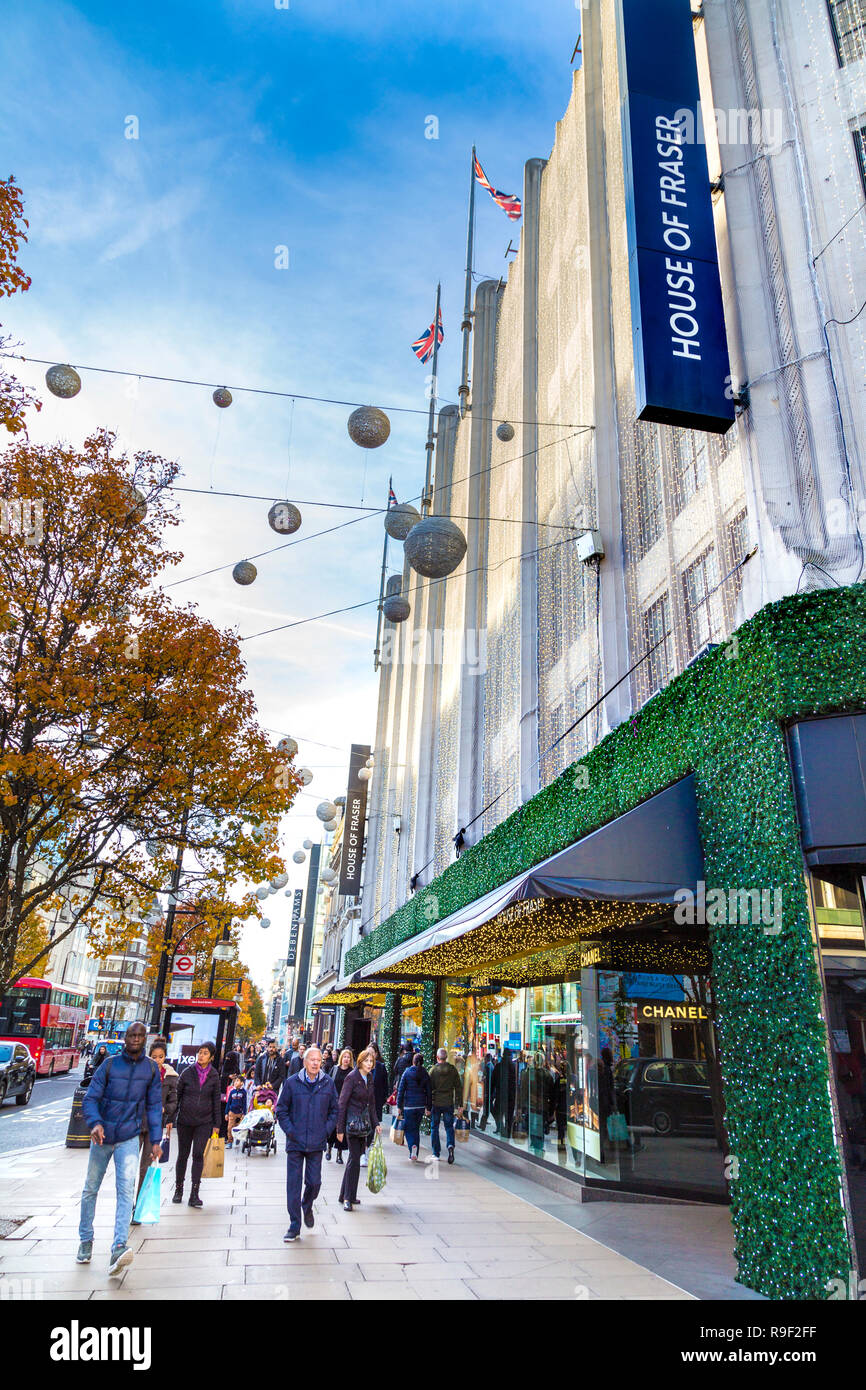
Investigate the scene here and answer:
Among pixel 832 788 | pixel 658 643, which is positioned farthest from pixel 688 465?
pixel 832 788

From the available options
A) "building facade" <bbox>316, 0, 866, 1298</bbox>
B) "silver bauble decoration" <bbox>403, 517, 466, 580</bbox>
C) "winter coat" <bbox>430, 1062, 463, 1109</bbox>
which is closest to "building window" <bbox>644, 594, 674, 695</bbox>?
"building facade" <bbox>316, 0, 866, 1298</bbox>

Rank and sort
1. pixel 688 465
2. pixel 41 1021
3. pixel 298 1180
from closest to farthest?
pixel 298 1180 → pixel 688 465 → pixel 41 1021

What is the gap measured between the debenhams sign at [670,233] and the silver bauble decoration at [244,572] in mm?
7281

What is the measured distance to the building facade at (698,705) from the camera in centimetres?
652

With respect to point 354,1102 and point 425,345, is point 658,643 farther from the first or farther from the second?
point 425,345

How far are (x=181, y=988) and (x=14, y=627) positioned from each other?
1731 cm

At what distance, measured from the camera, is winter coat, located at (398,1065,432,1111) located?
44.5 feet

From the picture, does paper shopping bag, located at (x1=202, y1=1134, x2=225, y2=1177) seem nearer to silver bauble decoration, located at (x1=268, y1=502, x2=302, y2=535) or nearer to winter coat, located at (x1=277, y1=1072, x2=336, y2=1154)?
winter coat, located at (x1=277, y1=1072, x2=336, y2=1154)

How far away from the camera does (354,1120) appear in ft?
33.2

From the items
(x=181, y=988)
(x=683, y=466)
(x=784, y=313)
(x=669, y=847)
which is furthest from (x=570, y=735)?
(x=181, y=988)

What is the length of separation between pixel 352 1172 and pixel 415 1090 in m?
3.89

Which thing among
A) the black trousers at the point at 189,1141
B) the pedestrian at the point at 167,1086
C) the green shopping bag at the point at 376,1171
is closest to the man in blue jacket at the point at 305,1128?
the green shopping bag at the point at 376,1171

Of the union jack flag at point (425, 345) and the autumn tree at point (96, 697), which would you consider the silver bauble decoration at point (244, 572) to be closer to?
the autumn tree at point (96, 697)
